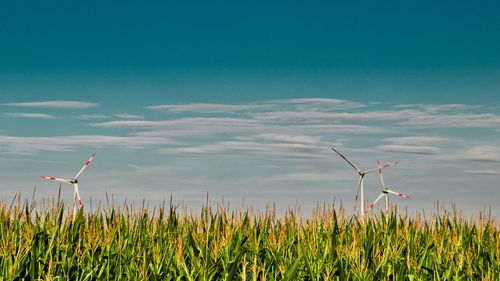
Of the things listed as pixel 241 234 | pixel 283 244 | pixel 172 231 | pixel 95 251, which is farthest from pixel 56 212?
pixel 283 244

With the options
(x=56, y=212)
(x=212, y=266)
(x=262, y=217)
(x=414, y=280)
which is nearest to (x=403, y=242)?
(x=414, y=280)

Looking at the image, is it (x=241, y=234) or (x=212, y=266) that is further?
(x=241, y=234)

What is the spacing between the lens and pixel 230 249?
18406 mm

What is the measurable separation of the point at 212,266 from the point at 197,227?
4.97 m

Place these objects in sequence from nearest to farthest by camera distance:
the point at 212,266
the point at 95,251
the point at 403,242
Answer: the point at 212,266
the point at 95,251
the point at 403,242

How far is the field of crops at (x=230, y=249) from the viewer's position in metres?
16.7

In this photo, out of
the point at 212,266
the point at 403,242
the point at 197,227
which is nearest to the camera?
the point at 212,266

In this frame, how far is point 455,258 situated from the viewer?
63.5ft

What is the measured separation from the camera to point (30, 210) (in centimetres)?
2130

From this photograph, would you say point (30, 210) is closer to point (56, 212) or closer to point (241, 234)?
point (56, 212)

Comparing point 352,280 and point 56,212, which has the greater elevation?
point 56,212

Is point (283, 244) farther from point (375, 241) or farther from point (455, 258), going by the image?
point (455, 258)

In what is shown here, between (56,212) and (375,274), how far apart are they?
39.3 ft

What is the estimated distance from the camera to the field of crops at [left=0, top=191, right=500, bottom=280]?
658 inches
